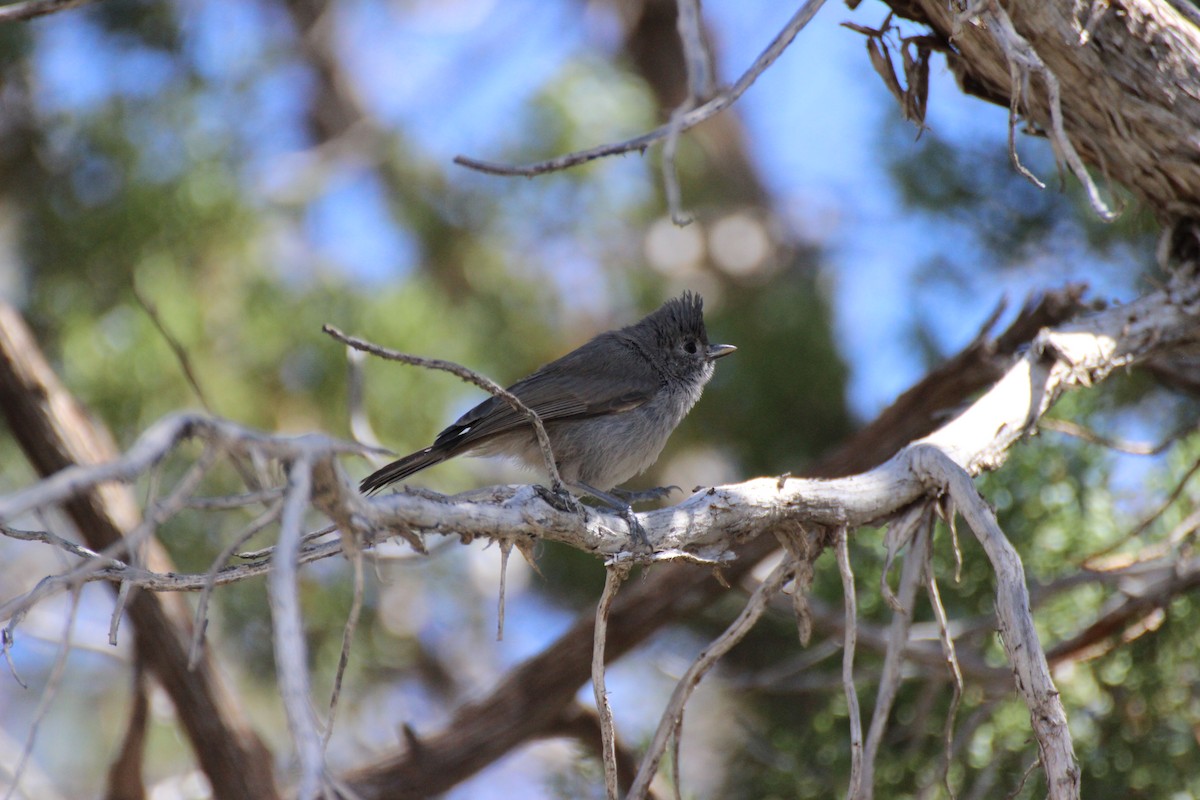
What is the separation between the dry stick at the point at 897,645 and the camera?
240 cm

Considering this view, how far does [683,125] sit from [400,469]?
1.64 metres

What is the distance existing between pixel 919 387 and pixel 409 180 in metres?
3.25

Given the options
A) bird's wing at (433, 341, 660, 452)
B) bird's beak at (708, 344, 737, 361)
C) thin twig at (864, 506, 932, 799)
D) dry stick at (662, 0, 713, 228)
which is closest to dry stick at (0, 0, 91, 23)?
dry stick at (662, 0, 713, 228)

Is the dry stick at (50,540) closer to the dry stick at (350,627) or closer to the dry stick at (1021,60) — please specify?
the dry stick at (350,627)

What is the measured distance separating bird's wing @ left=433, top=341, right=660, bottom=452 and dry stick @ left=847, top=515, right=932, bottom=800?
1.41m

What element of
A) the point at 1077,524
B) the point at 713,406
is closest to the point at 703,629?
the point at 713,406

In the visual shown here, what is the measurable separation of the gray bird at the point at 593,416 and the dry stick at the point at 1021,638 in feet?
4.29

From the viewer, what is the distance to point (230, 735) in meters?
3.71

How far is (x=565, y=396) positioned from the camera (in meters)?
3.85

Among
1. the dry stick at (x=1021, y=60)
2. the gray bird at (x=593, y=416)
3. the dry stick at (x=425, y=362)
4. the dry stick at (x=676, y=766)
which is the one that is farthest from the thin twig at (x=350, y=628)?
the gray bird at (x=593, y=416)

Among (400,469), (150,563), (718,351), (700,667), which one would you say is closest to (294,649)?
(700,667)

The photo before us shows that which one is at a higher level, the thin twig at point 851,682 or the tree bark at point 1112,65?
the tree bark at point 1112,65

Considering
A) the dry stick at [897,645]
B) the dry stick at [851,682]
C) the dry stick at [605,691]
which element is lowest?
the dry stick at [897,645]

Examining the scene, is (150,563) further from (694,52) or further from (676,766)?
(694,52)
